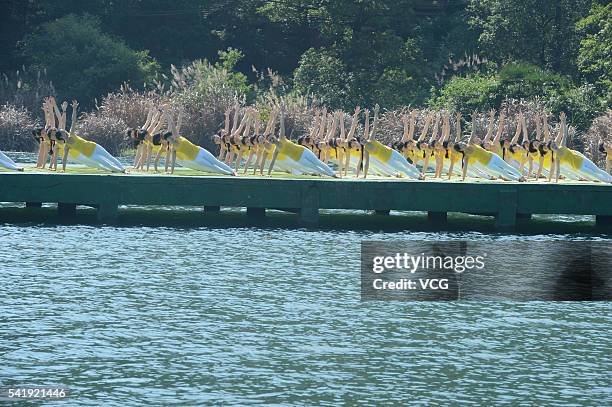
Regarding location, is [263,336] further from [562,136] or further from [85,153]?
[562,136]

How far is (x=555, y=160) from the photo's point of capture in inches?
1182

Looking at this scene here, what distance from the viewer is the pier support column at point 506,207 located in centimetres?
2798

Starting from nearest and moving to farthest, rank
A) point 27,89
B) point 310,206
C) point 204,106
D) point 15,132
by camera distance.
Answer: point 310,206 < point 15,132 < point 204,106 < point 27,89

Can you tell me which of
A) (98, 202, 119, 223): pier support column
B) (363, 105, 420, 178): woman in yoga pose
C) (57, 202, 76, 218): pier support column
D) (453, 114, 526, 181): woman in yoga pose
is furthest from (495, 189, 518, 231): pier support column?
(57, 202, 76, 218): pier support column

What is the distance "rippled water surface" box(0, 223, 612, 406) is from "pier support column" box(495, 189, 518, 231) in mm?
4478

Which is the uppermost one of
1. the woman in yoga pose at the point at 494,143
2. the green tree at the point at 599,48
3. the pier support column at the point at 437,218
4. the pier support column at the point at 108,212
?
the green tree at the point at 599,48

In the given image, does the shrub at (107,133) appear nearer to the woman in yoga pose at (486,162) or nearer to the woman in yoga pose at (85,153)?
the woman in yoga pose at (85,153)

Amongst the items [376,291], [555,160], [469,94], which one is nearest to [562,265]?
[376,291]

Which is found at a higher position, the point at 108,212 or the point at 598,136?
the point at 598,136

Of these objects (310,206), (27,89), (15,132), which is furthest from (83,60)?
(310,206)

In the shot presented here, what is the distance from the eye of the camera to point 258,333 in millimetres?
17859

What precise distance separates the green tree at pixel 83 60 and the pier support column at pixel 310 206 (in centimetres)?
2751

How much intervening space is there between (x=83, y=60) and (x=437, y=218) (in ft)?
93.9

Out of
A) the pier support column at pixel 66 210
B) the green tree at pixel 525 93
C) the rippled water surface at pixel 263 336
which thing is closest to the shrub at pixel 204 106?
the green tree at pixel 525 93
